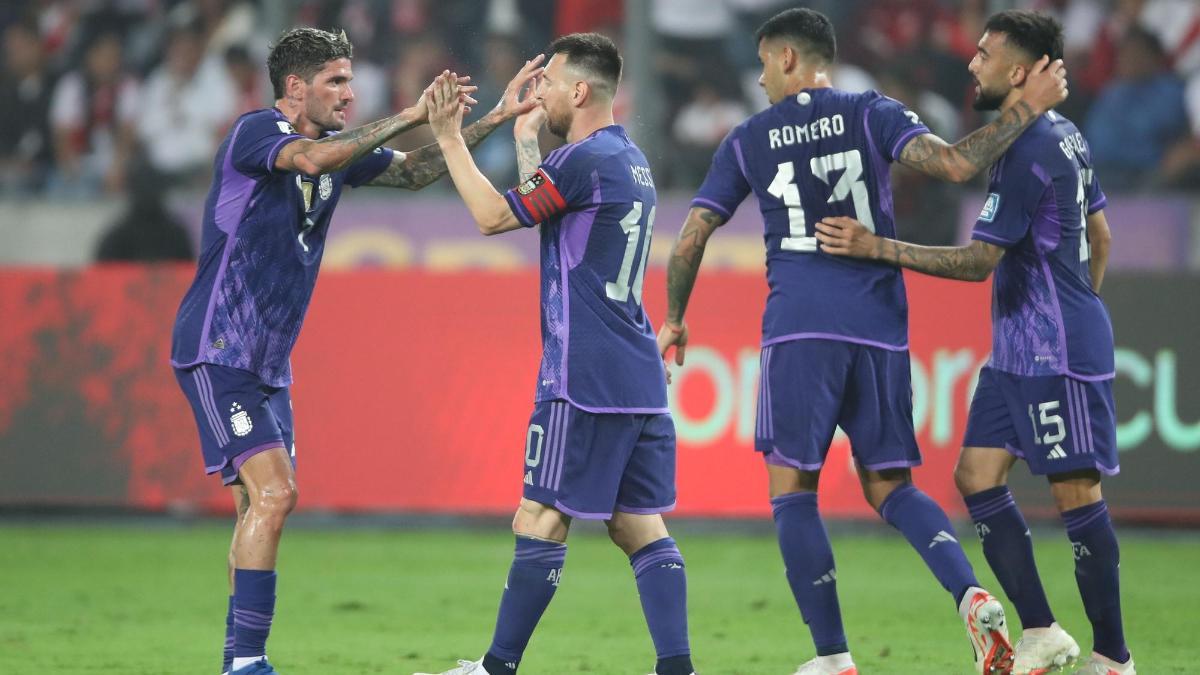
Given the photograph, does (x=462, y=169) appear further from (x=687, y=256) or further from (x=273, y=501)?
(x=273, y=501)

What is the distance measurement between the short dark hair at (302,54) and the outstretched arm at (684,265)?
1456 mm

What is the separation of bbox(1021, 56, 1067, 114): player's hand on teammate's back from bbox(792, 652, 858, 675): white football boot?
2.06 m

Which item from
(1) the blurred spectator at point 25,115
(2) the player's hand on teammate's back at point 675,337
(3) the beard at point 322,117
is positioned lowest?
(2) the player's hand on teammate's back at point 675,337

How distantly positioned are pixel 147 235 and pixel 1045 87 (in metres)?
8.57

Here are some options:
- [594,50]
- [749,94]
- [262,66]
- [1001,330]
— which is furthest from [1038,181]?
[262,66]

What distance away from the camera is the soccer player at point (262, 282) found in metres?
5.48

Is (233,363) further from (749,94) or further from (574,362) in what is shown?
(749,94)

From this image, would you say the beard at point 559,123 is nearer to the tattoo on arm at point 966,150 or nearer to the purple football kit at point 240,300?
the purple football kit at point 240,300

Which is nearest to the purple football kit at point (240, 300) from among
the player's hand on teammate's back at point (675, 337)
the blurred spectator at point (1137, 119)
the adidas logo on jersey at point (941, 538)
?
the player's hand on teammate's back at point (675, 337)

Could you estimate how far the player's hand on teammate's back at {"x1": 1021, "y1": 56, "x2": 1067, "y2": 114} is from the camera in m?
5.65

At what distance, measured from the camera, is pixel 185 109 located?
14484mm

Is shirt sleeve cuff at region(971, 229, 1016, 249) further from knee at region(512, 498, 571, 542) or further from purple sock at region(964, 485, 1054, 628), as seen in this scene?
knee at region(512, 498, 571, 542)

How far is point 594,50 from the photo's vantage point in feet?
18.1

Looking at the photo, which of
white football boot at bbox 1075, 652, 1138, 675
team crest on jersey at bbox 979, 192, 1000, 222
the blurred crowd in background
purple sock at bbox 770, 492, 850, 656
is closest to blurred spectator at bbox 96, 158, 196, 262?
the blurred crowd in background
